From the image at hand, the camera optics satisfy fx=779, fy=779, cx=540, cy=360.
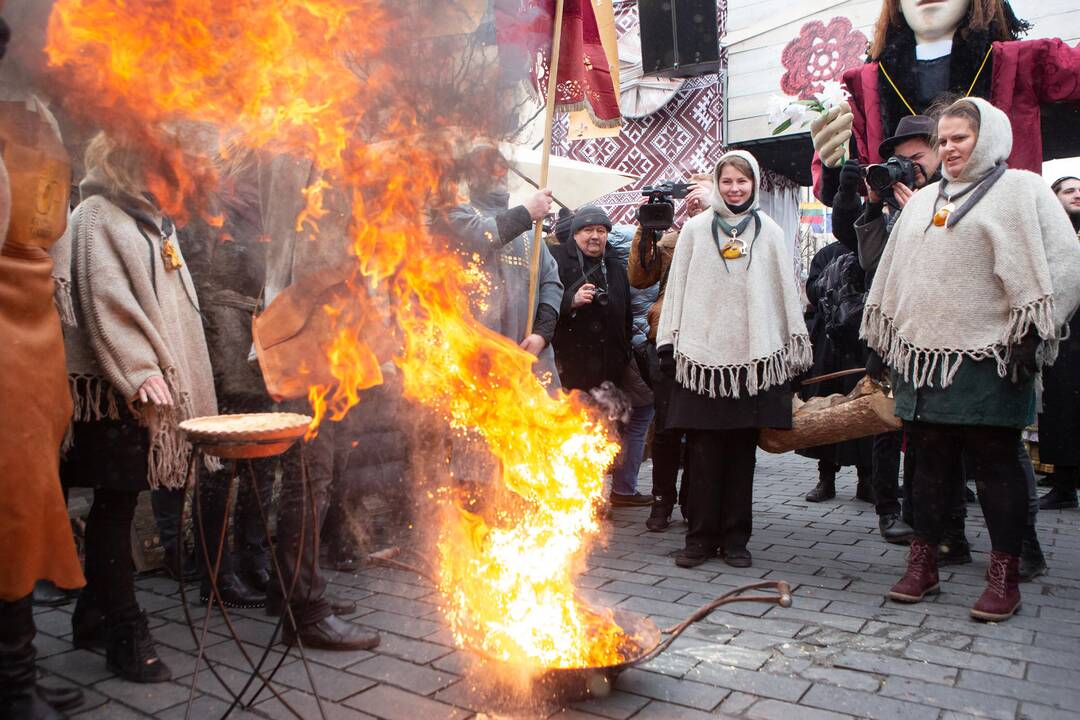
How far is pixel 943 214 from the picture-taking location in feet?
13.0

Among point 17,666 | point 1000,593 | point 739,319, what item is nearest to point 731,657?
point 1000,593

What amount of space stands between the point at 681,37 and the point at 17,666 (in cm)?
1028

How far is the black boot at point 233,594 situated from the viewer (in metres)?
4.08

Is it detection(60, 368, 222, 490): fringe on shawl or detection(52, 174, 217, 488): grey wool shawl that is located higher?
detection(52, 174, 217, 488): grey wool shawl

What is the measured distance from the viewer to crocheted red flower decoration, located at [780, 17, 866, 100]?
983cm

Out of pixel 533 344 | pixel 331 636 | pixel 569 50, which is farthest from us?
pixel 533 344

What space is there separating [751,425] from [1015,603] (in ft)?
5.21

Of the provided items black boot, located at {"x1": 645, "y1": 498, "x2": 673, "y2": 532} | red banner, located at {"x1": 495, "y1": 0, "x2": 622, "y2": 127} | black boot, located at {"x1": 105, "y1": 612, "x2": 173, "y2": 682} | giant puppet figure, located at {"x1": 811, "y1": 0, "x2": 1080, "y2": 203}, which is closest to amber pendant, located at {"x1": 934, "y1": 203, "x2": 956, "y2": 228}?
giant puppet figure, located at {"x1": 811, "y1": 0, "x2": 1080, "y2": 203}

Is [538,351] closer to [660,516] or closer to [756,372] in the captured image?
[756,372]

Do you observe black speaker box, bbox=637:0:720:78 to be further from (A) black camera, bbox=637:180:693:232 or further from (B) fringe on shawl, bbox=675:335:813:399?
(B) fringe on shawl, bbox=675:335:813:399

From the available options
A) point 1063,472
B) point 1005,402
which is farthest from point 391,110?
point 1063,472

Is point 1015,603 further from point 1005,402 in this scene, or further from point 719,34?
point 719,34

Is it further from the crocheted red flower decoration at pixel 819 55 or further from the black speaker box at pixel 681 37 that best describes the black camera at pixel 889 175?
the black speaker box at pixel 681 37

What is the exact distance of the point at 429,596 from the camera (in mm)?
4113
